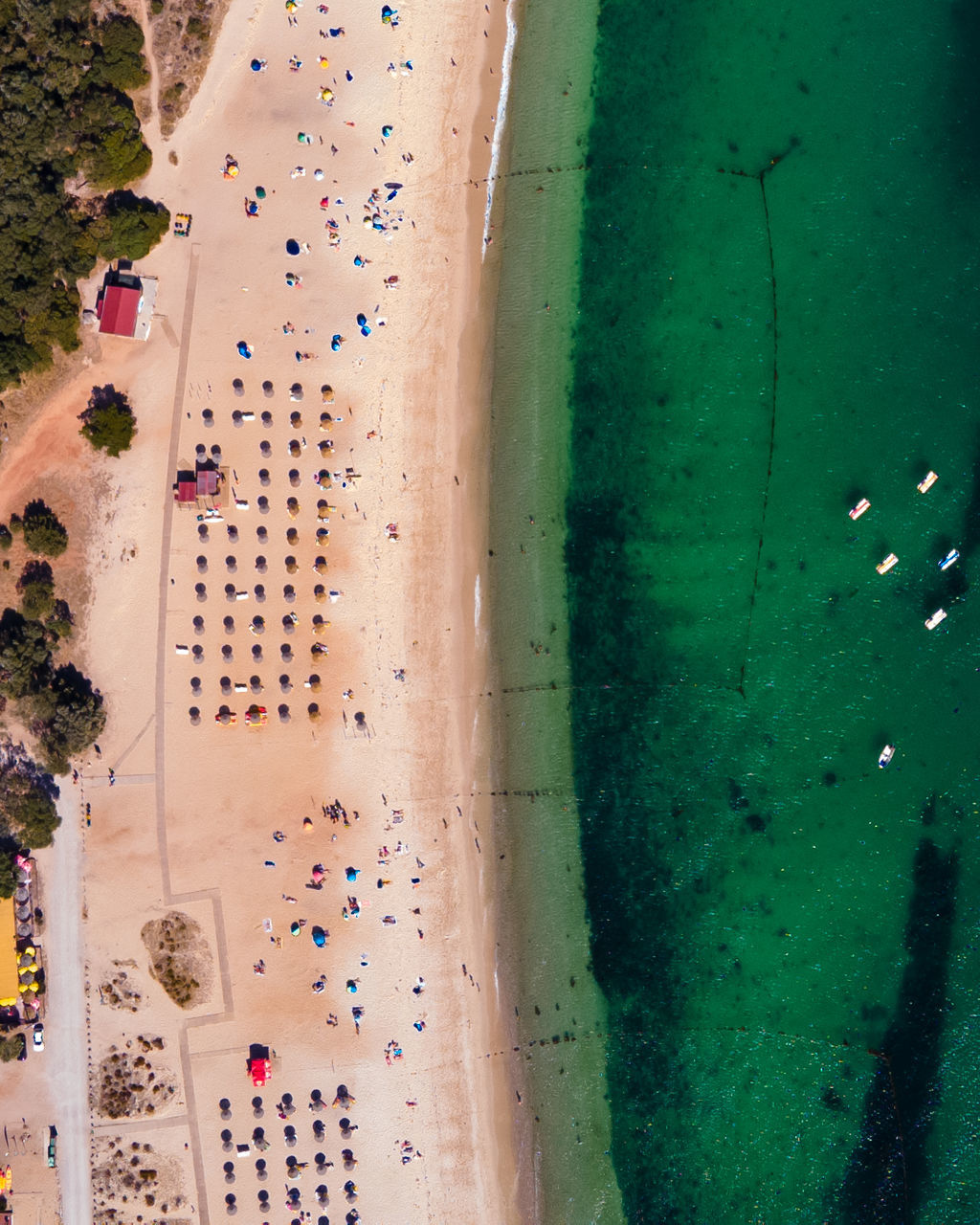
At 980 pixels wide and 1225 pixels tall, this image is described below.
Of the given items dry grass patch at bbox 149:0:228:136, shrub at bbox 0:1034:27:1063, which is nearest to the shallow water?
dry grass patch at bbox 149:0:228:136

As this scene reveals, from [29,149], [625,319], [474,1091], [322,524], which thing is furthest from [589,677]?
[29,149]

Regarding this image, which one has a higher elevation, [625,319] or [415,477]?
[625,319]

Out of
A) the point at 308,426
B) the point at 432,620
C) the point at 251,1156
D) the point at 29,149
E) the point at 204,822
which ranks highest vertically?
the point at 29,149

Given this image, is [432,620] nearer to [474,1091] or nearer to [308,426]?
[308,426]

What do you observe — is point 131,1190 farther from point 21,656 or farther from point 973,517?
point 973,517

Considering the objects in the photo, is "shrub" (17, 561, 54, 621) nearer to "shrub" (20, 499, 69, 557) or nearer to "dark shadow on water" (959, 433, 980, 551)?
"shrub" (20, 499, 69, 557)

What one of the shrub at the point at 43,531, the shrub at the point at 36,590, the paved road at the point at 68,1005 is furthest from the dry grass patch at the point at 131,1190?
the shrub at the point at 43,531

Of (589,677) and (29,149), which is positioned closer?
(29,149)
